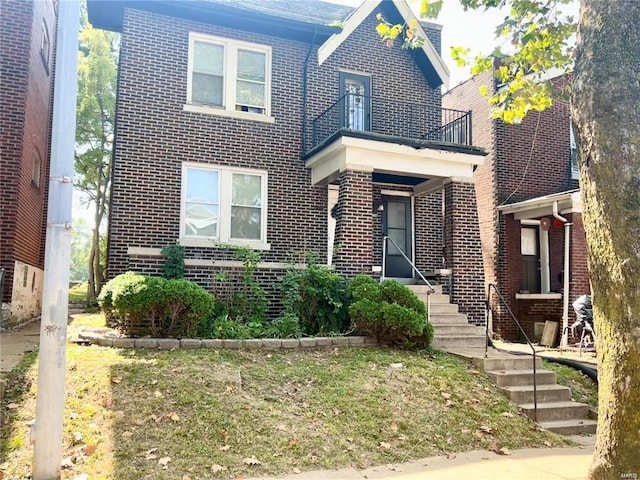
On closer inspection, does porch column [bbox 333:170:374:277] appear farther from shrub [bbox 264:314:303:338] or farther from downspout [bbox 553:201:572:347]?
downspout [bbox 553:201:572:347]

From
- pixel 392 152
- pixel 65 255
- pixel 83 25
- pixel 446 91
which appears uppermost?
Result: pixel 83 25

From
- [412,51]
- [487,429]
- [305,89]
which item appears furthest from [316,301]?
[412,51]

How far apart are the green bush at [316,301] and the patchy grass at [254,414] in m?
1.38

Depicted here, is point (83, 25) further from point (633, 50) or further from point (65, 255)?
point (633, 50)

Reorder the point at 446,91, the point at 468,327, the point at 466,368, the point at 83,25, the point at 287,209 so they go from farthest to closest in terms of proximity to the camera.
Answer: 1. the point at 83,25
2. the point at 446,91
3. the point at 287,209
4. the point at 468,327
5. the point at 466,368

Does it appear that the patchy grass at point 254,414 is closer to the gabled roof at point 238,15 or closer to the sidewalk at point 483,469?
the sidewalk at point 483,469

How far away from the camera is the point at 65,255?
4738mm

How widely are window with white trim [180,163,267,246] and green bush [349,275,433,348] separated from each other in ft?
11.0

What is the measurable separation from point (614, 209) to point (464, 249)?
8021mm

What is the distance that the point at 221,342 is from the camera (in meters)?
8.29

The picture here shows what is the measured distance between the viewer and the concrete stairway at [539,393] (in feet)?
24.5

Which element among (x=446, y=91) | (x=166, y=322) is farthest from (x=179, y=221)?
(x=446, y=91)

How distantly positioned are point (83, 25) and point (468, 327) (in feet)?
66.9

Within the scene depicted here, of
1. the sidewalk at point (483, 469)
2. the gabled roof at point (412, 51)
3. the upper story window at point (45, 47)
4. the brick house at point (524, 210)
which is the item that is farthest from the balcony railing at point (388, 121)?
the sidewalk at point (483, 469)
